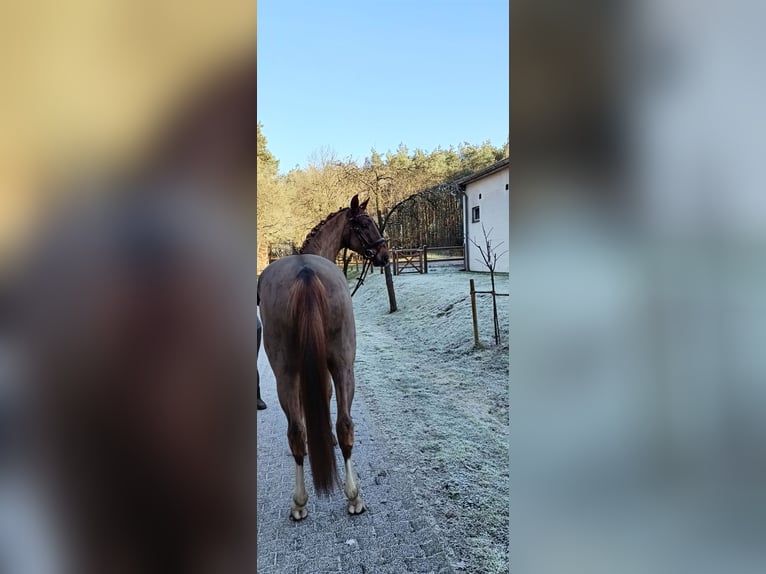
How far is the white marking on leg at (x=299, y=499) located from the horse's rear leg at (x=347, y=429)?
0.59 ft

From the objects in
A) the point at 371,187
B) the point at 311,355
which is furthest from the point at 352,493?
the point at 371,187

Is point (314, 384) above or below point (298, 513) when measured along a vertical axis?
above

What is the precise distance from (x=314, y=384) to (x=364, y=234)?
0.90m

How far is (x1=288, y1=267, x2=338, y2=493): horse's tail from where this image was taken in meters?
1.51

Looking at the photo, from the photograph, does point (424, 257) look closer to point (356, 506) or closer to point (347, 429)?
point (347, 429)

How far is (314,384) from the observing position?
152cm

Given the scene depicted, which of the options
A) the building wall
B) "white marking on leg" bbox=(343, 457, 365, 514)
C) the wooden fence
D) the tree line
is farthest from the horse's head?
the wooden fence
